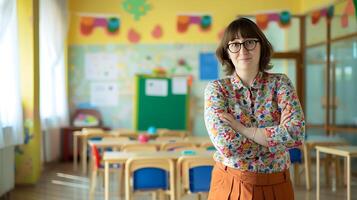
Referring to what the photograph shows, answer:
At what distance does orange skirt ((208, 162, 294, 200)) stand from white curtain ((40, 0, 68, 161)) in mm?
6255

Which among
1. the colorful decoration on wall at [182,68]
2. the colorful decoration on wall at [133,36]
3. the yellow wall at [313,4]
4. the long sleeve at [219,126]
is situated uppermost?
the yellow wall at [313,4]

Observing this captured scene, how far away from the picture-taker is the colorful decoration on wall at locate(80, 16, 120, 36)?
889cm

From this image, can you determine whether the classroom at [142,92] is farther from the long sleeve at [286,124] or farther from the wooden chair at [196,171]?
the long sleeve at [286,124]

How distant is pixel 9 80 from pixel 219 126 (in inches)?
170

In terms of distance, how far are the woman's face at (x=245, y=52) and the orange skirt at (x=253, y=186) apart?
374 millimetres

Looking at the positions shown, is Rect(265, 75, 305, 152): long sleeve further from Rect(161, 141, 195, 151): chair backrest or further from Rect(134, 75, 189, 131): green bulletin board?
Rect(134, 75, 189, 131): green bulletin board

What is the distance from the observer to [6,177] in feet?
16.8

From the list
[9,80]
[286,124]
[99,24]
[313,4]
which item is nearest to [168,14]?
[99,24]

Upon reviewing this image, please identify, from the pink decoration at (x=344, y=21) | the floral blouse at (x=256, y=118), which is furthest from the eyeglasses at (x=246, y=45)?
the pink decoration at (x=344, y=21)

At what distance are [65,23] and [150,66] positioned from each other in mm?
1840

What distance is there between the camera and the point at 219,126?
155 cm

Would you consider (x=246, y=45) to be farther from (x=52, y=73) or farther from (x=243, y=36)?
(x=52, y=73)

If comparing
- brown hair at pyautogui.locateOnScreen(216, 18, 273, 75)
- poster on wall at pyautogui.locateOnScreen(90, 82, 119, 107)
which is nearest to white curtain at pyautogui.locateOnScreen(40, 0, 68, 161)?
poster on wall at pyautogui.locateOnScreen(90, 82, 119, 107)

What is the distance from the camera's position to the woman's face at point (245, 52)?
1.57 meters
